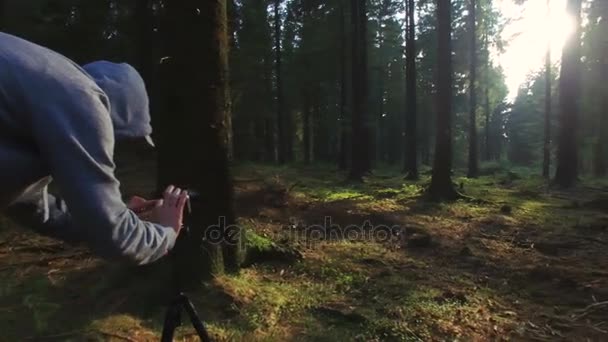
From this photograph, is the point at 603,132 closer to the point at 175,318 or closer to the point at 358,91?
the point at 358,91

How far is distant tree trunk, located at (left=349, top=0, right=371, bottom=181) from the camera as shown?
21.5 metres

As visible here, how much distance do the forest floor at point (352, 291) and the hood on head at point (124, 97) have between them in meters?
2.49

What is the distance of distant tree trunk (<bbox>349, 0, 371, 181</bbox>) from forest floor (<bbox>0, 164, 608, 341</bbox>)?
12.3m

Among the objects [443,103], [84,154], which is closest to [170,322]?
[84,154]

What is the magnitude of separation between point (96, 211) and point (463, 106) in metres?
45.8

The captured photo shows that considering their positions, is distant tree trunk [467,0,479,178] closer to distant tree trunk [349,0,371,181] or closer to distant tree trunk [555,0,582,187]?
distant tree trunk [349,0,371,181]

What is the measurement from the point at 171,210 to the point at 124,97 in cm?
50

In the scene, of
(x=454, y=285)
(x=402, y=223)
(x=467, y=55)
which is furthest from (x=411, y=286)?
(x=467, y=55)

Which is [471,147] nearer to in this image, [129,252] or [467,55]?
[467,55]

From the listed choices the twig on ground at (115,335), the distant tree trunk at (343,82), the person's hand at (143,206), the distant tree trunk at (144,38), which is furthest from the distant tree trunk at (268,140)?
the person's hand at (143,206)

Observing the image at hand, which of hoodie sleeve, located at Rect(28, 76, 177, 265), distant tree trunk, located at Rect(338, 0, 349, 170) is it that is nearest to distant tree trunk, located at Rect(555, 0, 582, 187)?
→ distant tree trunk, located at Rect(338, 0, 349, 170)

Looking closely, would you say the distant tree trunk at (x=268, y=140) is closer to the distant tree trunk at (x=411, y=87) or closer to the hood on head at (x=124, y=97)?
the distant tree trunk at (x=411, y=87)

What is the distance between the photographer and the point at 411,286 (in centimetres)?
572

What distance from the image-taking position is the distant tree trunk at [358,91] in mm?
21453
